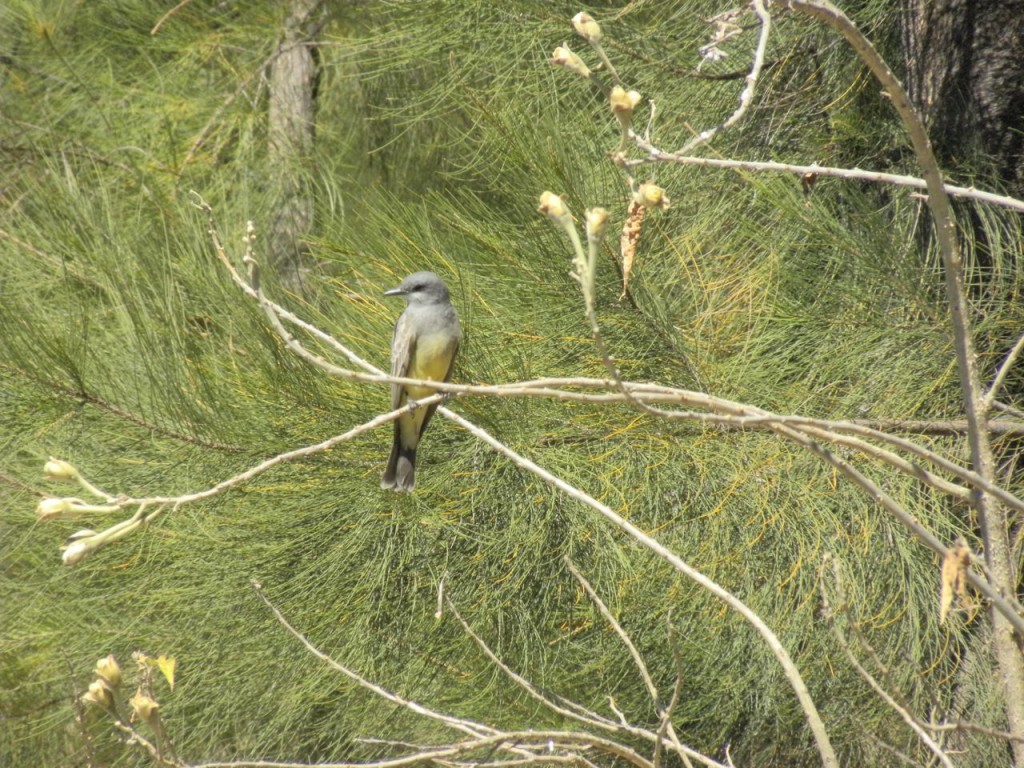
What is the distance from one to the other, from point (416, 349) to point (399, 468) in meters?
0.25

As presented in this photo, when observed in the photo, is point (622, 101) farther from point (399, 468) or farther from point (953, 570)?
point (399, 468)

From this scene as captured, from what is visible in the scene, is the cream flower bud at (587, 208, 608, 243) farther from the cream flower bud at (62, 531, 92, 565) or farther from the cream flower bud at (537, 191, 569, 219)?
the cream flower bud at (62, 531, 92, 565)

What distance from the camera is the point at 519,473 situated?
1.83 m

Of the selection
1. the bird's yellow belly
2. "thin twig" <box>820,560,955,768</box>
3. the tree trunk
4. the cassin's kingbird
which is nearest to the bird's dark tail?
the cassin's kingbird

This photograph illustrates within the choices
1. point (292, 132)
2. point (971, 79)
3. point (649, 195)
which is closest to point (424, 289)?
point (649, 195)

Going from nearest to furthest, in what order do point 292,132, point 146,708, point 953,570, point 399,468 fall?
point 953,570
point 146,708
point 399,468
point 292,132

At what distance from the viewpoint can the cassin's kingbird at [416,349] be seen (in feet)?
5.60

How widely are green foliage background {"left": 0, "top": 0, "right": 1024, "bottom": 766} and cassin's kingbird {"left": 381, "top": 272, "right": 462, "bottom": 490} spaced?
0.19 feet

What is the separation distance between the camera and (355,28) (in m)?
3.46

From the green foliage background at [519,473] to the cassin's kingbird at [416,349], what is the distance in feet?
0.19

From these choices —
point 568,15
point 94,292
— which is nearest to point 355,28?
point 568,15

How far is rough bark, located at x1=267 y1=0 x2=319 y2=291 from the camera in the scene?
313cm

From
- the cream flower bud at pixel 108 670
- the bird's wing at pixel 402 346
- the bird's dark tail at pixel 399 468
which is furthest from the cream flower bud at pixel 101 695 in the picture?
the bird's wing at pixel 402 346

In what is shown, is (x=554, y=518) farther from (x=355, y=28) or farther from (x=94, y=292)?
(x=355, y=28)
